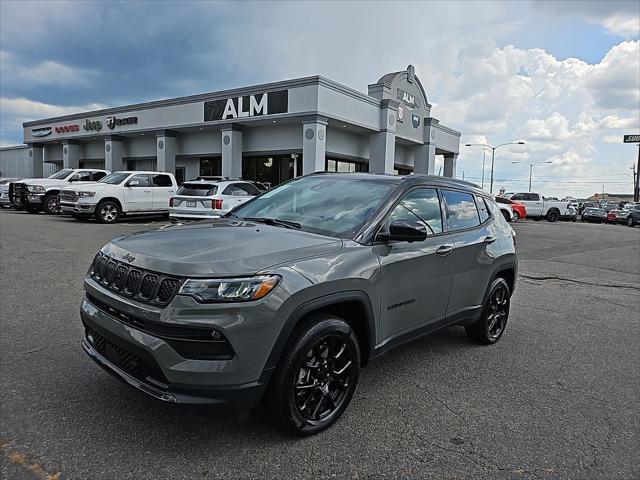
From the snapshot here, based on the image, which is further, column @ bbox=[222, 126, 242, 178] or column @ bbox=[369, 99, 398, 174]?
column @ bbox=[369, 99, 398, 174]

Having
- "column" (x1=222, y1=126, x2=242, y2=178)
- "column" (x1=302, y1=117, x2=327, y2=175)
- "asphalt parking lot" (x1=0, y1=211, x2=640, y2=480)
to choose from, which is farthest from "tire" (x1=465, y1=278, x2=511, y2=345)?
"column" (x1=222, y1=126, x2=242, y2=178)

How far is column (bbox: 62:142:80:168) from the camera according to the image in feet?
111

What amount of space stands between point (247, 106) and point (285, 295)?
2227 centimetres

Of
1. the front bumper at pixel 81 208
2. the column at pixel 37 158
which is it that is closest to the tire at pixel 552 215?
the front bumper at pixel 81 208

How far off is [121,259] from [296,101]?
2007 cm

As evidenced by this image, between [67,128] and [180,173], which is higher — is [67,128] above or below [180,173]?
above

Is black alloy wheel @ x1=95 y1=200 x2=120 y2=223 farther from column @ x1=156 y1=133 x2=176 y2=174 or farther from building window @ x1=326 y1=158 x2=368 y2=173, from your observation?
building window @ x1=326 y1=158 x2=368 y2=173

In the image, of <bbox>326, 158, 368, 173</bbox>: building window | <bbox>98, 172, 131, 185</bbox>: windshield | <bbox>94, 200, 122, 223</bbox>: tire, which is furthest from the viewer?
<bbox>326, 158, 368, 173</bbox>: building window

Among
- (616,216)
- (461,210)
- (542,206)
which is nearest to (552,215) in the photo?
(542,206)

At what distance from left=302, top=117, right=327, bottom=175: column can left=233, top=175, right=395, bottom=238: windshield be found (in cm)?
1762

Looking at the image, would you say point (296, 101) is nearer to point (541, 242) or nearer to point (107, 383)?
point (541, 242)

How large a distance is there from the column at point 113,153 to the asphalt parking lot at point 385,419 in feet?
90.2

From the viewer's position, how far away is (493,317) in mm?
4949

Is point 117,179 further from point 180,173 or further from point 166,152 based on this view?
point 180,173
